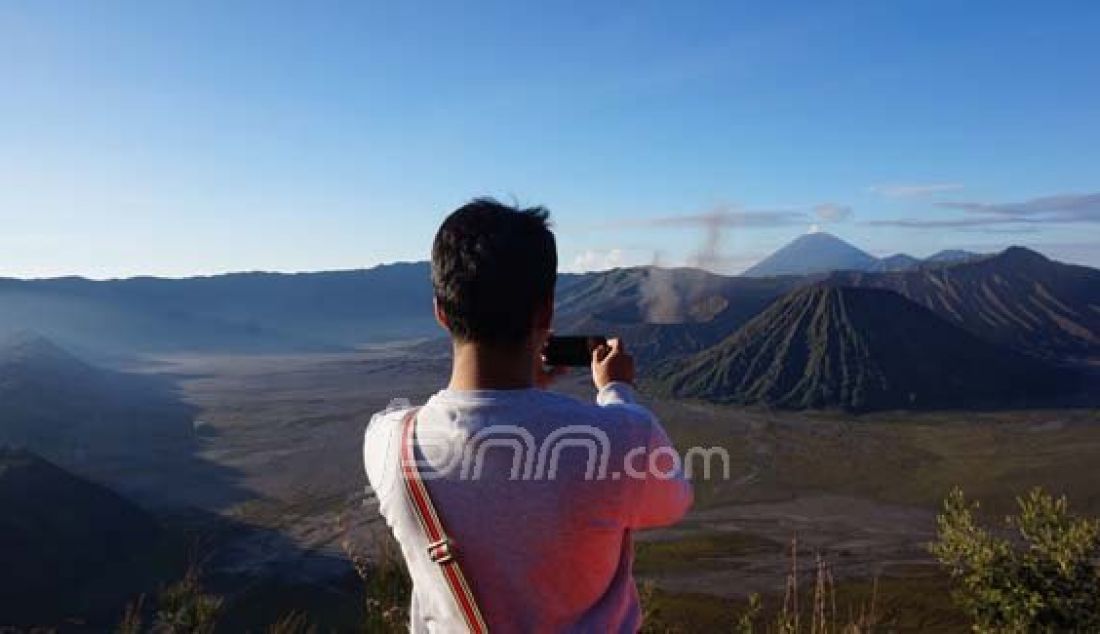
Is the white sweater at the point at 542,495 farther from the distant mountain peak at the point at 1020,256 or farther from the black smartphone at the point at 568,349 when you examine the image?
the distant mountain peak at the point at 1020,256

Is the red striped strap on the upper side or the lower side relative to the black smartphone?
lower

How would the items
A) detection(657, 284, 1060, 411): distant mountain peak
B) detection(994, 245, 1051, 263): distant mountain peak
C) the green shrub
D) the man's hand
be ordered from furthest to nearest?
detection(994, 245, 1051, 263): distant mountain peak < detection(657, 284, 1060, 411): distant mountain peak < the green shrub < the man's hand

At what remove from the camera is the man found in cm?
196

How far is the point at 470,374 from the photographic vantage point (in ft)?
6.72

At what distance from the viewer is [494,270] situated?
1989mm

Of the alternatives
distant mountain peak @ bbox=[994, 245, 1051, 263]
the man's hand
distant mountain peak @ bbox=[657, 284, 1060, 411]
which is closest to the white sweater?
the man's hand

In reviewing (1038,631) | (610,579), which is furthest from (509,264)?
(1038,631)

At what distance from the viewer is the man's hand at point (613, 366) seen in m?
2.33

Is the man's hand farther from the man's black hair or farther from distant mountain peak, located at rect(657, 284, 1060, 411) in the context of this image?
distant mountain peak, located at rect(657, 284, 1060, 411)

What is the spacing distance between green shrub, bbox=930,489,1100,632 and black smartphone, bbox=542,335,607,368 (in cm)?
1130

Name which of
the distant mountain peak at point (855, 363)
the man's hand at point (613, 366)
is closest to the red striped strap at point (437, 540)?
the man's hand at point (613, 366)

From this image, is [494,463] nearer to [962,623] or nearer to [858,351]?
[962,623]

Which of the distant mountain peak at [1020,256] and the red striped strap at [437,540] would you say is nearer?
the red striped strap at [437,540]

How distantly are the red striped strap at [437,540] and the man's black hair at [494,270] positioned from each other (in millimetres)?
299
